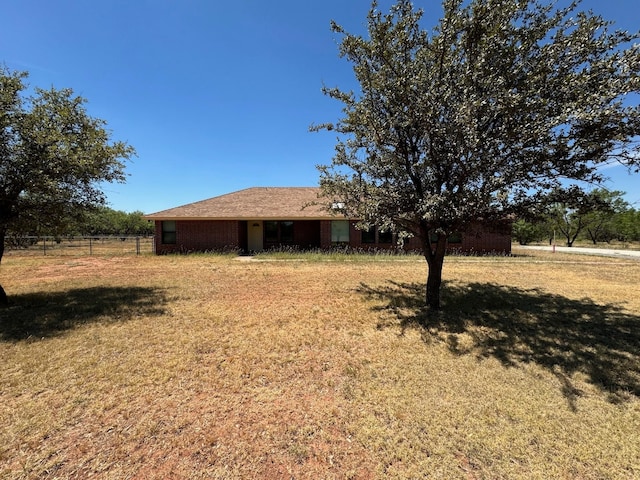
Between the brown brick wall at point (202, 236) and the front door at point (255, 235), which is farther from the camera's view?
the front door at point (255, 235)

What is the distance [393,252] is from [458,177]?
40.6 feet

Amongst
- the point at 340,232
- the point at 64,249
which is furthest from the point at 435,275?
the point at 64,249

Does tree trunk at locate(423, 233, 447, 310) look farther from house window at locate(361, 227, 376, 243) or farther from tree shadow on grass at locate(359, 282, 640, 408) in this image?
house window at locate(361, 227, 376, 243)

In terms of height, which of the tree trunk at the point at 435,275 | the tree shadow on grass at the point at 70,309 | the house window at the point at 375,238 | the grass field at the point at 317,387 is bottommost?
the grass field at the point at 317,387

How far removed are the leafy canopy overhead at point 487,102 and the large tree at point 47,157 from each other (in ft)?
20.9

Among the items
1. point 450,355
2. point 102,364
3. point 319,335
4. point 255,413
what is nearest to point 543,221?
point 450,355

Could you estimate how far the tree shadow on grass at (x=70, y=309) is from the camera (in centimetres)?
551

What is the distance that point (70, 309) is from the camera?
6.73 metres

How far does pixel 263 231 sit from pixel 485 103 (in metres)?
15.8

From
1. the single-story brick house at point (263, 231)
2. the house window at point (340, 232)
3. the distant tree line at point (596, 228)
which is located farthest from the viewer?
the distant tree line at point (596, 228)

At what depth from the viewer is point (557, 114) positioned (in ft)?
16.2

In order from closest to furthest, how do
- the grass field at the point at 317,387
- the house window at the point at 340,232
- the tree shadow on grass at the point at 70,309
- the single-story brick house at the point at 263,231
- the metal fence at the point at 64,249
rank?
the grass field at the point at 317,387 → the tree shadow on grass at the point at 70,309 → the metal fence at the point at 64,249 → the single-story brick house at the point at 263,231 → the house window at the point at 340,232

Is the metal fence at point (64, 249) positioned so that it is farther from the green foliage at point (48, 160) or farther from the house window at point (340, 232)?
the house window at point (340, 232)

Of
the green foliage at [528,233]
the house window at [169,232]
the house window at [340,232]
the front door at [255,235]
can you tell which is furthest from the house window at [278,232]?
the green foliage at [528,233]
